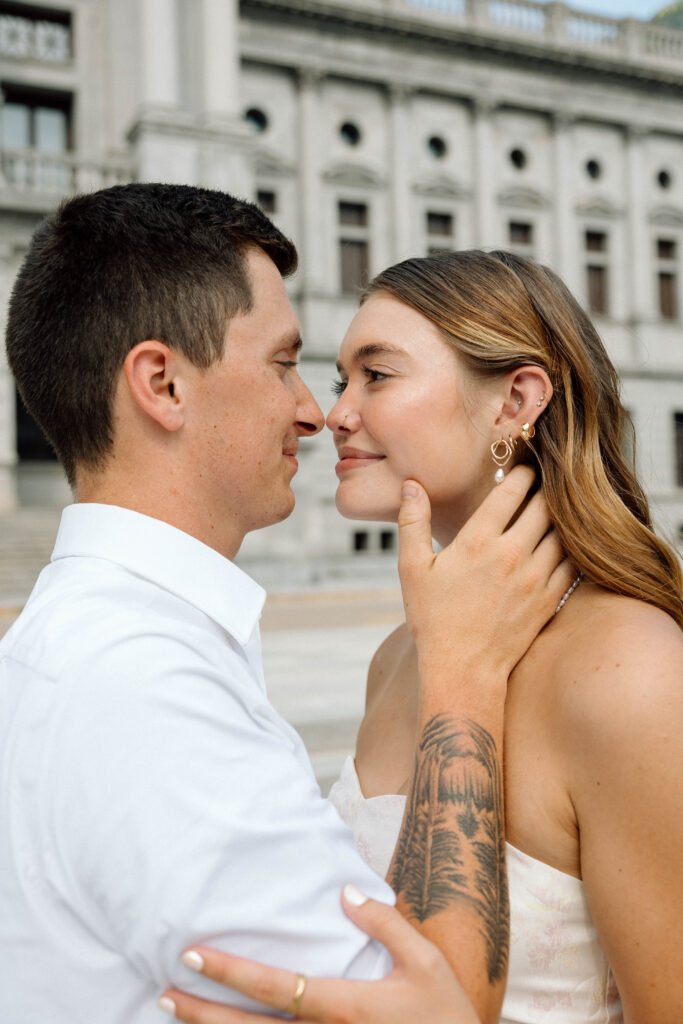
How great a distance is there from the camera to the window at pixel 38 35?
21.6 meters

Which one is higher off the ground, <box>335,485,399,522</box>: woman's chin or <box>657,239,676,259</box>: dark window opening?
<box>657,239,676,259</box>: dark window opening

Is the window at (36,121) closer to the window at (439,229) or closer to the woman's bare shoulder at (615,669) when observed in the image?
the window at (439,229)

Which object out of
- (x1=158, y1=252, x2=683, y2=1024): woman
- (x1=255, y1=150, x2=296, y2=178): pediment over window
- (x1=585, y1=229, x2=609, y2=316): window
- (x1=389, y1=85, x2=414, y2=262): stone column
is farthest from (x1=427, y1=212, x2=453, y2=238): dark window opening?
(x1=158, y1=252, x2=683, y2=1024): woman

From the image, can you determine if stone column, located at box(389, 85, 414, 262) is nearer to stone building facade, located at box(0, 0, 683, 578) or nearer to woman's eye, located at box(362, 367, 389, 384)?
stone building facade, located at box(0, 0, 683, 578)

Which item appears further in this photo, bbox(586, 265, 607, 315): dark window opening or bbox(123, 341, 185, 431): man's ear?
bbox(586, 265, 607, 315): dark window opening

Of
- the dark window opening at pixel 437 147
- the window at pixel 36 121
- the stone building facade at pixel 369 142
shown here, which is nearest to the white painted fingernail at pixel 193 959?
the stone building facade at pixel 369 142

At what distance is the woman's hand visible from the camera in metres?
1.26

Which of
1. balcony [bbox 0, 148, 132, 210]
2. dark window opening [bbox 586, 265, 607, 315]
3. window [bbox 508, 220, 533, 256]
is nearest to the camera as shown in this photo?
balcony [bbox 0, 148, 132, 210]

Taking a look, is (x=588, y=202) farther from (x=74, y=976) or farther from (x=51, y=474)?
(x=74, y=976)

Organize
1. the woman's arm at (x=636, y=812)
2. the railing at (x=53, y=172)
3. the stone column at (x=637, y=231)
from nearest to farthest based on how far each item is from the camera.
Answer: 1. the woman's arm at (x=636, y=812)
2. the railing at (x=53, y=172)
3. the stone column at (x=637, y=231)

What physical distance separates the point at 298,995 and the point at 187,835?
28 cm

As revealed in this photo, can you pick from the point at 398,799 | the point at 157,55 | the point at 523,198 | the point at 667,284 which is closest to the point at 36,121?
the point at 157,55

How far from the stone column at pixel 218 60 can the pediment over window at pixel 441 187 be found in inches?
352

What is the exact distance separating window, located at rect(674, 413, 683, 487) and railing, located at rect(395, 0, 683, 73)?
445 inches
